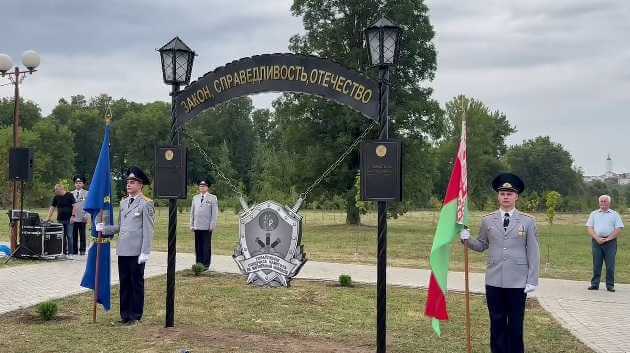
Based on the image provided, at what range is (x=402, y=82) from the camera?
100 ft

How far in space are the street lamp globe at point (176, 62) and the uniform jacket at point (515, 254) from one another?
174 inches

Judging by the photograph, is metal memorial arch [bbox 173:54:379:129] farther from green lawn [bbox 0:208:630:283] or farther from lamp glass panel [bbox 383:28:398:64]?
green lawn [bbox 0:208:630:283]

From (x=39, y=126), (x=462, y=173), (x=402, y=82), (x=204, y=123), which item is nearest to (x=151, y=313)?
(x=462, y=173)

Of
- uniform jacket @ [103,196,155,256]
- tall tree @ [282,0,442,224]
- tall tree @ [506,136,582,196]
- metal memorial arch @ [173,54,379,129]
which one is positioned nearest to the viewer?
metal memorial arch @ [173,54,379,129]

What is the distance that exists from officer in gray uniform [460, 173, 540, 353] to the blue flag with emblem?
478cm

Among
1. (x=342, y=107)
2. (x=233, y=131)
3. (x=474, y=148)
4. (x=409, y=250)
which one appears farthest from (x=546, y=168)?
(x=409, y=250)

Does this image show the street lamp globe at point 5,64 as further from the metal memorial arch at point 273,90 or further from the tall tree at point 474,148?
the tall tree at point 474,148

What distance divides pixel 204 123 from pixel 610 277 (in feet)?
223

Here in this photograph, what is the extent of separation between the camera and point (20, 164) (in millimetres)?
14305

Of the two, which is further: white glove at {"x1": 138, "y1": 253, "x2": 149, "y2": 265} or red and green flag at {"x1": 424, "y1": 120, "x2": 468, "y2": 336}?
white glove at {"x1": 138, "y1": 253, "x2": 149, "y2": 265}

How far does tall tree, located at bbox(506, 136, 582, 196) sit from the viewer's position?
85375 mm

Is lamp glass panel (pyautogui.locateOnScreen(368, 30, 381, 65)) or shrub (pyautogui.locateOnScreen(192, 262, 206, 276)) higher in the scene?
lamp glass panel (pyautogui.locateOnScreen(368, 30, 381, 65))

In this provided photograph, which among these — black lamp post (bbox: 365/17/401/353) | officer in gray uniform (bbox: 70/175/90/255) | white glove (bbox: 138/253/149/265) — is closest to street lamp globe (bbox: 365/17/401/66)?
black lamp post (bbox: 365/17/401/353)

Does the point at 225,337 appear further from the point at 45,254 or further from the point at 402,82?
the point at 402,82
